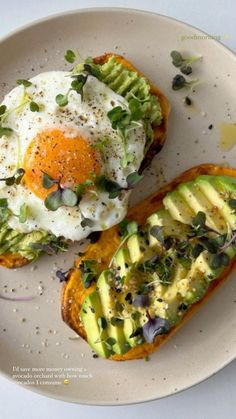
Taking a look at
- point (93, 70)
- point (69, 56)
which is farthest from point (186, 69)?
point (69, 56)

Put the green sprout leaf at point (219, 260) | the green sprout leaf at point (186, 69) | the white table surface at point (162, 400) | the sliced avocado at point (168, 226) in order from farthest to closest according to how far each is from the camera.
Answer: the white table surface at point (162, 400) < the green sprout leaf at point (186, 69) < the sliced avocado at point (168, 226) < the green sprout leaf at point (219, 260)

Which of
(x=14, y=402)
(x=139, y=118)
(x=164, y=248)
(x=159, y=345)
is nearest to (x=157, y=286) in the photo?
(x=164, y=248)

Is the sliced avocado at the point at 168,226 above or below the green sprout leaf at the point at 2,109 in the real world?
below

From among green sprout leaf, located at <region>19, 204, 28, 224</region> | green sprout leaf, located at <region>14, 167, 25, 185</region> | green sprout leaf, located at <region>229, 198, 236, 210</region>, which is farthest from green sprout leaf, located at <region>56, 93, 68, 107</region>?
green sprout leaf, located at <region>229, 198, 236, 210</region>

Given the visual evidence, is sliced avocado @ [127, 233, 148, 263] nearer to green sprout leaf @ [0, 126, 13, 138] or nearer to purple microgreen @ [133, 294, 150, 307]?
purple microgreen @ [133, 294, 150, 307]

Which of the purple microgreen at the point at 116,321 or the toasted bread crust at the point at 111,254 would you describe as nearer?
the purple microgreen at the point at 116,321

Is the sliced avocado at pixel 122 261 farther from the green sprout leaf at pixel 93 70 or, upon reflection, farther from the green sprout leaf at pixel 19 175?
the green sprout leaf at pixel 93 70

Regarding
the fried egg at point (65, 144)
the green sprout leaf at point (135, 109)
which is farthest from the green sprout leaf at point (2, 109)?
the green sprout leaf at point (135, 109)
